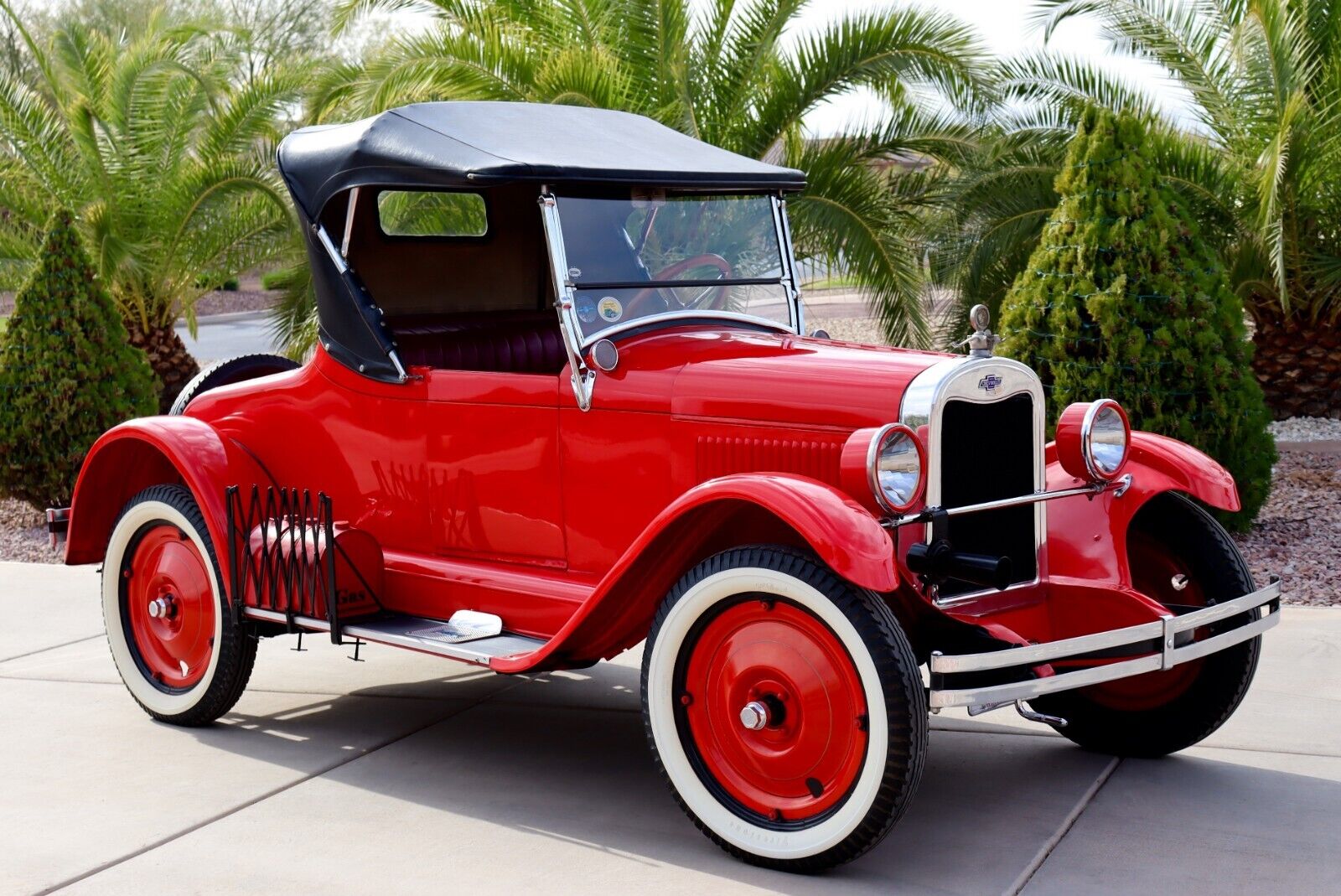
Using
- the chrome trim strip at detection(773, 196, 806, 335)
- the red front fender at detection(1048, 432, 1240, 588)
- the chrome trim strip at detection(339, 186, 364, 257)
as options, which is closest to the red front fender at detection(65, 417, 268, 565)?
the chrome trim strip at detection(339, 186, 364, 257)

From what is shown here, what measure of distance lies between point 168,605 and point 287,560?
738 millimetres

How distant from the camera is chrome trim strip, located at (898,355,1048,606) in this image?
3789mm

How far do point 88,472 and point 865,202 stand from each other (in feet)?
19.9

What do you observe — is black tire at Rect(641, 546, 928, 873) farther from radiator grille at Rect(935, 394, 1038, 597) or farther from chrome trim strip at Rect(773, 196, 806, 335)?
chrome trim strip at Rect(773, 196, 806, 335)

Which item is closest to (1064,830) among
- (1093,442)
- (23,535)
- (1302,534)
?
(1093,442)

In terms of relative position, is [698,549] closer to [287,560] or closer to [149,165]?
[287,560]

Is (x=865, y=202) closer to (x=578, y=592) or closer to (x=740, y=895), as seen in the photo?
(x=578, y=592)

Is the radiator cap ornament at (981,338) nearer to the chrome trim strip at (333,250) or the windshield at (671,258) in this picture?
the windshield at (671,258)

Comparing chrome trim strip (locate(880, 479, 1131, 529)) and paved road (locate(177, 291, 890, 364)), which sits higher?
chrome trim strip (locate(880, 479, 1131, 529))

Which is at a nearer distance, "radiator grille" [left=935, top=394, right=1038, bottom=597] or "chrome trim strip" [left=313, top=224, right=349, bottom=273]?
"radiator grille" [left=935, top=394, right=1038, bottom=597]

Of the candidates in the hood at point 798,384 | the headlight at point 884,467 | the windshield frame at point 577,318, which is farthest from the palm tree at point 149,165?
the headlight at point 884,467

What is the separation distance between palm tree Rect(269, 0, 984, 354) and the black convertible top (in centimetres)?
485

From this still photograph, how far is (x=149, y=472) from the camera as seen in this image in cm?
540

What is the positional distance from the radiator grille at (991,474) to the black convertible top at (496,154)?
3.87ft
